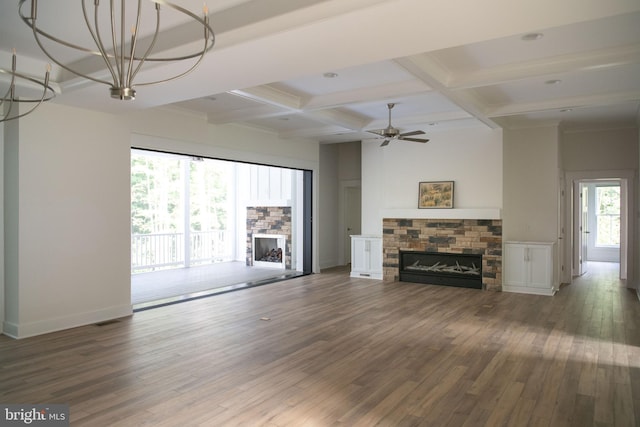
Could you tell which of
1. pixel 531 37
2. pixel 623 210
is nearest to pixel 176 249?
pixel 531 37

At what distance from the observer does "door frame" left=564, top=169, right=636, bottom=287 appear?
7805 mm

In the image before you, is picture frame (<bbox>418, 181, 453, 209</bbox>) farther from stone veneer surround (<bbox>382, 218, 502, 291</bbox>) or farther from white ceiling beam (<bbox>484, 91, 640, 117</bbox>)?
white ceiling beam (<bbox>484, 91, 640, 117</bbox>)

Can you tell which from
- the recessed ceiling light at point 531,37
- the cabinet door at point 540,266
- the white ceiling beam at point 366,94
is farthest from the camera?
the cabinet door at point 540,266

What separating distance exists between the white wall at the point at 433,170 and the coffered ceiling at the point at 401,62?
1.58ft

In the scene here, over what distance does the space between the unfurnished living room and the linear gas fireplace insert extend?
0.04 m

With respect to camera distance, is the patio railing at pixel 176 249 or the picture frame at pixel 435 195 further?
the patio railing at pixel 176 249

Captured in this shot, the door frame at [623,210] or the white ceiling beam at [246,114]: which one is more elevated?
the white ceiling beam at [246,114]

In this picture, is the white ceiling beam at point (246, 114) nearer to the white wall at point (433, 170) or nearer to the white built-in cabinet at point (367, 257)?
the white wall at point (433, 170)

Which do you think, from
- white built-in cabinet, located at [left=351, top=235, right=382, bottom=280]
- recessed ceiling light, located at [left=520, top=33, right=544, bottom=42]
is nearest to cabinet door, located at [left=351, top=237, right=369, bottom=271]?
white built-in cabinet, located at [left=351, top=235, right=382, bottom=280]

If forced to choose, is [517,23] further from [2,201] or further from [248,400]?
[2,201]

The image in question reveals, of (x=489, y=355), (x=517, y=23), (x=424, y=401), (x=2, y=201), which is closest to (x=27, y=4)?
(x=2, y=201)

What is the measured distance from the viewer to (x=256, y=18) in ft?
9.71

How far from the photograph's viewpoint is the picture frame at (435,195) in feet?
26.0

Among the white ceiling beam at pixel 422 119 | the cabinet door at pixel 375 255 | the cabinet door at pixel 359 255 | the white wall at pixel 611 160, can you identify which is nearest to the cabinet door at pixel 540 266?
the white wall at pixel 611 160
